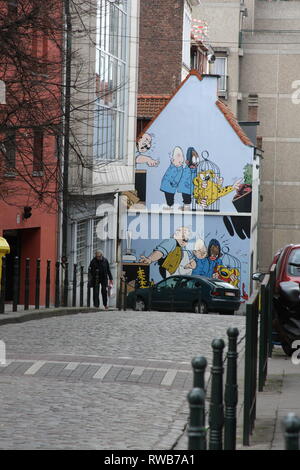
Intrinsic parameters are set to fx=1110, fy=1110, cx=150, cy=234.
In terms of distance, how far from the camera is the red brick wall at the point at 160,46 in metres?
54.2

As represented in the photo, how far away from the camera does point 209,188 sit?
1972 inches

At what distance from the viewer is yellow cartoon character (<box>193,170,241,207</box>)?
50.1 metres

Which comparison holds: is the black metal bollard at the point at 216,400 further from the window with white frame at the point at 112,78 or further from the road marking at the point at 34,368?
the window with white frame at the point at 112,78

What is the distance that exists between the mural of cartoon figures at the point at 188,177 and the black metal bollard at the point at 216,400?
1701 inches

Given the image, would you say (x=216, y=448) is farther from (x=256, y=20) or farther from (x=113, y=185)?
(x=256, y=20)

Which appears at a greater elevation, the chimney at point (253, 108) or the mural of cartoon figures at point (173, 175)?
the chimney at point (253, 108)

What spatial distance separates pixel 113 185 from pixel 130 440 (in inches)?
1195

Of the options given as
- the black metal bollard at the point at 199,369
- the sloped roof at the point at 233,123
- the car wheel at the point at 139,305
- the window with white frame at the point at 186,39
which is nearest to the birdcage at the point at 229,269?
the sloped roof at the point at 233,123

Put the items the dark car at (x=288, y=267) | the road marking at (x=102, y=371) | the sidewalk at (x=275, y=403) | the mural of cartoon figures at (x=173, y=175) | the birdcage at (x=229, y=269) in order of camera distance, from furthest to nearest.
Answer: the birdcage at (x=229, y=269) → the mural of cartoon figures at (x=173, y=175) → the dark car at (x=288, y=267) → the road marking at (x=102, y=371) → the sidewalk at (x=275, y=403)

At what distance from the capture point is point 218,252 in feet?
165

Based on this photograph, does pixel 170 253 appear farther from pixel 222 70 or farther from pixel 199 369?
pixel 199 369

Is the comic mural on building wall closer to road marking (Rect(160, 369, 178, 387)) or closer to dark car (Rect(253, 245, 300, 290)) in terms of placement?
dark car (Rect(253, 245, 300, 290))

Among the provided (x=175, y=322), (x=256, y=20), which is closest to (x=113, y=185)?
(x=175, y=322)
